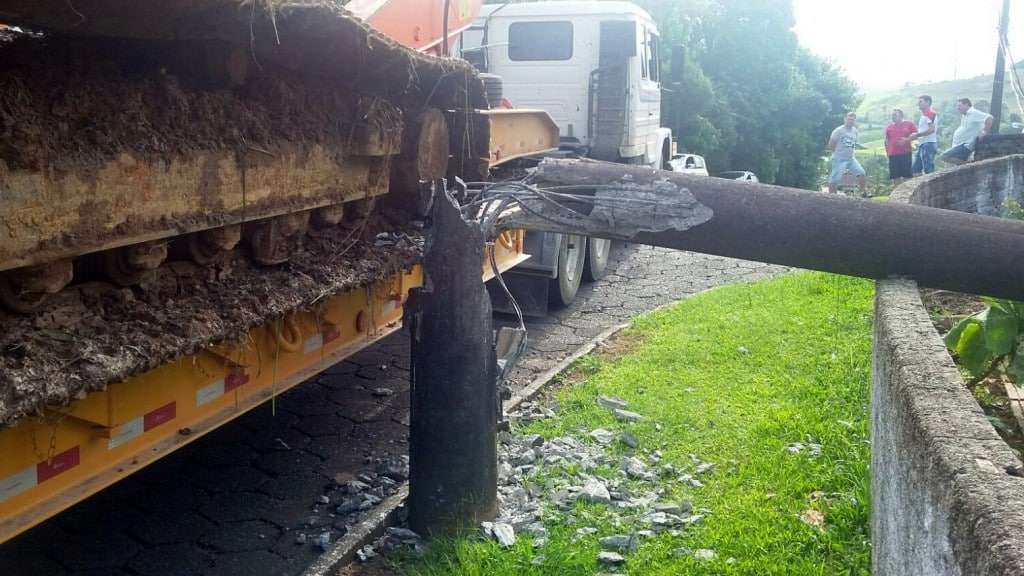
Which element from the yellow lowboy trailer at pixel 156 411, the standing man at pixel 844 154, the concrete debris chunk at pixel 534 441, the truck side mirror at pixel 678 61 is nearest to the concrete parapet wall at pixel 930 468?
the concrete debris chunk at pixel 534 441

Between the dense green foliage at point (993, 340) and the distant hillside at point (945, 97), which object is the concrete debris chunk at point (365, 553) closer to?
the dense green foliage at point (993, 340)

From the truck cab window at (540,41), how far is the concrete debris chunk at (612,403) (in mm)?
5204

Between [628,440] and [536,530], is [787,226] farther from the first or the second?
[536,530]

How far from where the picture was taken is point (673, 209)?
3.89 m

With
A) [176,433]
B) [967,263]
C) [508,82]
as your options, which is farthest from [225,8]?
[508,82]

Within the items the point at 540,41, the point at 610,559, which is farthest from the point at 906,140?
the point at 610,559

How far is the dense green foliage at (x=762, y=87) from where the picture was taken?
2495 cm

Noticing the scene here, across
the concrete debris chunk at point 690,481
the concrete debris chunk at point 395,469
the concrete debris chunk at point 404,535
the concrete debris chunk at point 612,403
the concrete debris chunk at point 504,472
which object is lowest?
the concrete debris chunk at point 395,469

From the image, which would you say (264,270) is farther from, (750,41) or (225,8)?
(750,41)

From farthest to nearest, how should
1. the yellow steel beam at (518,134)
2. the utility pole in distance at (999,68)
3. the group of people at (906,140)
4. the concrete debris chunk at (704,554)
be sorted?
the utility pole in distance at (999,68), the group of people at (906,140), the yellow steel beam at (518,134), the concrete debris chunk at (704,554)

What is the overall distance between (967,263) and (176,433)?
3218 mm

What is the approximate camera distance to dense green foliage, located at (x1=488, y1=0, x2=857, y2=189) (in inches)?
982

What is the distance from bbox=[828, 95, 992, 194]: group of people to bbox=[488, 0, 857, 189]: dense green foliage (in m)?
9.12

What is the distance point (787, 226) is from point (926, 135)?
12.7 meters
